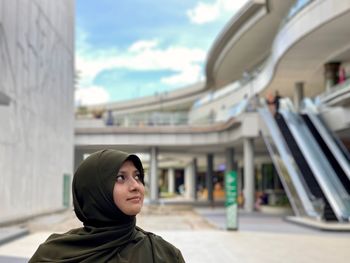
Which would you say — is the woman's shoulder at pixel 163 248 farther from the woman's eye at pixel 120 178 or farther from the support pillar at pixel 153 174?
the support pillar at pixel 153 174

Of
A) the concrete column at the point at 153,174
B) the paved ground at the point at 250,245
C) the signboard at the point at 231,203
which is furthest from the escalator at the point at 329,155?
the concrete column at the point at 153,174

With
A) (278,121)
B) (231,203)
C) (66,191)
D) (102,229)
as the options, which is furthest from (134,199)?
(66,191)

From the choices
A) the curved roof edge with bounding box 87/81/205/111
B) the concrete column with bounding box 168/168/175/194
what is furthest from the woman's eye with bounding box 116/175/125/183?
the curved roof edge with bounding box 87/81/205/111

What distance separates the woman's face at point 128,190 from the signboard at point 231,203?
14219 millimetres

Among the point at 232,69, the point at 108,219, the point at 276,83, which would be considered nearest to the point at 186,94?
the point at 232,69

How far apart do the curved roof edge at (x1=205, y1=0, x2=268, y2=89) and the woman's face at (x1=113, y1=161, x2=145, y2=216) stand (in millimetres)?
33280

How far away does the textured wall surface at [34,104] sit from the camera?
17.1m

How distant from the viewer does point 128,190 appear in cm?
194

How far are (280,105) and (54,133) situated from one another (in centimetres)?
1091

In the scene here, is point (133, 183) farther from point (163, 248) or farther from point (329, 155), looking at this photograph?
point (329, 155)

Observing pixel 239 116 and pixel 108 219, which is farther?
pixel 239 116

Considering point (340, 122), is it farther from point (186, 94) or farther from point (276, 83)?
point (186, 94)

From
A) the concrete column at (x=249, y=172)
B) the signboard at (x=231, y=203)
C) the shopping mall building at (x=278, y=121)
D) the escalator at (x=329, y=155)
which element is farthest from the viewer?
the concrete column at (x=249, y=172)

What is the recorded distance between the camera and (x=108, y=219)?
1914 mm
